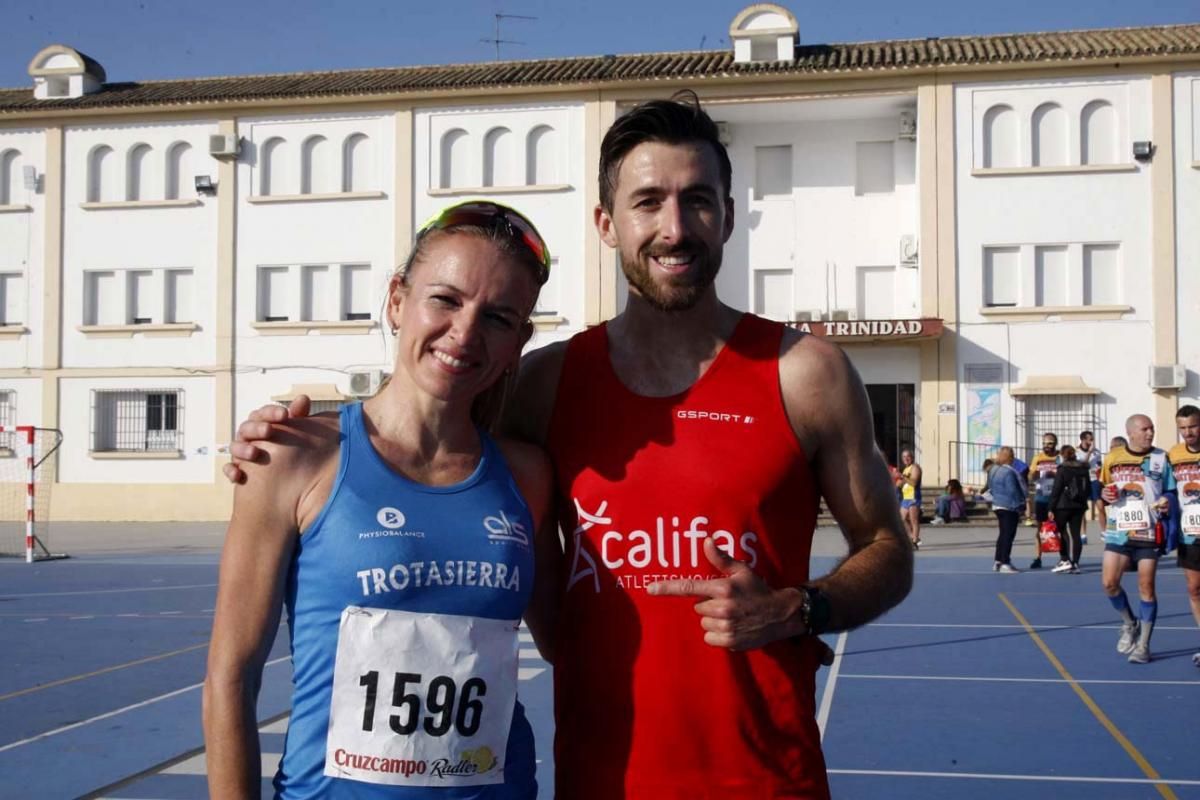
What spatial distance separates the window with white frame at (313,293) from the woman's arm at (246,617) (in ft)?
93.8

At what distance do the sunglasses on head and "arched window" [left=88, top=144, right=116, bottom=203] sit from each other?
3218cm

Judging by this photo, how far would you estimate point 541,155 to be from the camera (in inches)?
1170

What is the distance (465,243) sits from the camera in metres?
2.48

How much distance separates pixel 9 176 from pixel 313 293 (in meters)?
9.46

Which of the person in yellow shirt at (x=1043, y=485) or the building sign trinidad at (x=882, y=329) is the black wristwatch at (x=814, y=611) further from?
the building sign trinidad at (x=882, y=329)

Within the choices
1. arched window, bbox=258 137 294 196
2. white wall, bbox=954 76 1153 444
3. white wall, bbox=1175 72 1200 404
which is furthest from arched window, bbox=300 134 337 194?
white wall, bbox=1175 72 1200 404

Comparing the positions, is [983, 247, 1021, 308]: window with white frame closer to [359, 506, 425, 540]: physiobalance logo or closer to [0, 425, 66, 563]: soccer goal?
[0, 425, 66, 563]: soccer goal

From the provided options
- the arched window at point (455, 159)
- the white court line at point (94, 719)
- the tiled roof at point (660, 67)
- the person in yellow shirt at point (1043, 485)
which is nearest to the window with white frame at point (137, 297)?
the tiled roof at point (660, 67)

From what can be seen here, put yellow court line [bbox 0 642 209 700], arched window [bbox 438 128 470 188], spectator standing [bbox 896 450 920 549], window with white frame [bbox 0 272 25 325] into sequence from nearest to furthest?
yellow court line [bbox 0 642 209 700], spectator standing [bbox 896 450 920 549], arched window [bbox 438 128 470 188], window with white frame [bbox 0 272 25 325]

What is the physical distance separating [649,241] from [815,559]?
626 inches

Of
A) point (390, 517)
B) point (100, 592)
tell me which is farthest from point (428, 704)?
point (100, 592)

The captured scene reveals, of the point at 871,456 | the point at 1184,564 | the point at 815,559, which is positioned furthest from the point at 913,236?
the point at 871,456

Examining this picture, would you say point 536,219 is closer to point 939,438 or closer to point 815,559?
point 939,438

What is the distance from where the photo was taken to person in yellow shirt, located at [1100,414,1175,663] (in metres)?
10.1
